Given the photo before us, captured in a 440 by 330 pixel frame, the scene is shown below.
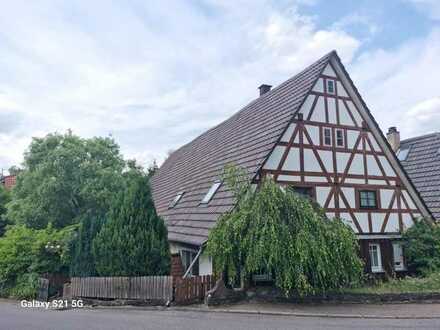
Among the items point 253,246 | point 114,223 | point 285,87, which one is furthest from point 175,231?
point 285,87

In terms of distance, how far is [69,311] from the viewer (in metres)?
12.4

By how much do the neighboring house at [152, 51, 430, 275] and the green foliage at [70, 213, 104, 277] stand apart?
10.0 ft

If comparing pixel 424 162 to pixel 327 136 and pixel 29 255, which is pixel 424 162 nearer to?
pixel 327 136

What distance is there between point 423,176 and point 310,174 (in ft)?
29.2

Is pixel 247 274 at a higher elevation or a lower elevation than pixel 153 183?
lower

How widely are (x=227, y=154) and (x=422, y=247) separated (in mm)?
8984

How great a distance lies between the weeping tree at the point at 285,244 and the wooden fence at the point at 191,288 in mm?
752

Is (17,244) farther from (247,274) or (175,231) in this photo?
(247,274)

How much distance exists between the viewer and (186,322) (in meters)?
9.66

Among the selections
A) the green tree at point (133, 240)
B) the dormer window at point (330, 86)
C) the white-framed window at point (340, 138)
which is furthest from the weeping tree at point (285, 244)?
the dormer window at point (330, 86)

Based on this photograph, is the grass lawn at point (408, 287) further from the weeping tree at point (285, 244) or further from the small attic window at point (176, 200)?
the small attic window at point (176, 200)

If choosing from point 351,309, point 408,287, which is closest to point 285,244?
point 351,309

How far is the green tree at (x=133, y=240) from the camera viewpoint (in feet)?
42.3

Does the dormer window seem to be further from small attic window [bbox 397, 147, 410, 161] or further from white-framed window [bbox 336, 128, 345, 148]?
small attic window [bbox 397, 147, 410, 161]
